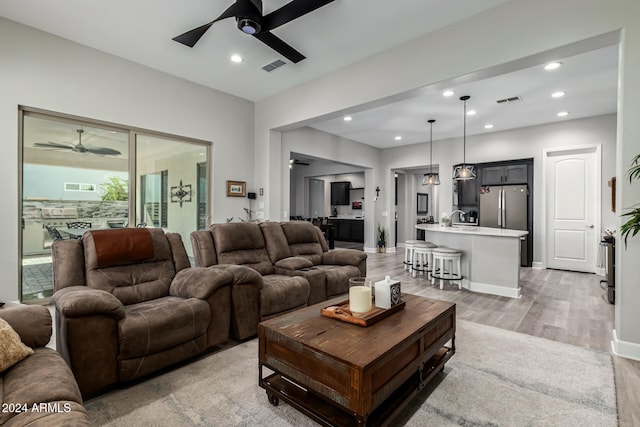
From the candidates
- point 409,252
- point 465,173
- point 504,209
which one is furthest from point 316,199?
point 465,173

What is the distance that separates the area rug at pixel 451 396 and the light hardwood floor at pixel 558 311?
0.36 ft

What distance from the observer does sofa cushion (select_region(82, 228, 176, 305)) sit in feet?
8.06

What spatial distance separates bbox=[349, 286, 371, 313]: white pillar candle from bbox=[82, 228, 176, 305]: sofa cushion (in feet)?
5.79

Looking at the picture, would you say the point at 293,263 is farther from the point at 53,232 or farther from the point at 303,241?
the point at 53,232

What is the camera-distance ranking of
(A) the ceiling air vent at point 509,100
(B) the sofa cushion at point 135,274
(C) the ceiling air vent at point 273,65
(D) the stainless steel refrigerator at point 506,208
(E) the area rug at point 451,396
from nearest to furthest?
(E) the area rug at point 451,396 → (B) the sofa cushion at point 135,274 → (C) the ceiling air vent at point 273,65 → (A) the ceiling air vent at point 509,100 → (D) the stainless steel refrigerator at point 506,208

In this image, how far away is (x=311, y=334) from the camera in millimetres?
1745

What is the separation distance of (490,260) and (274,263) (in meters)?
3.15

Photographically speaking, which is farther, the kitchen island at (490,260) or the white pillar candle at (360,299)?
the kitchen island at (490,260)

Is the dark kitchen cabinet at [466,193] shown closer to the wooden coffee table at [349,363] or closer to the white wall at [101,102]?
the white wall at [101,102]

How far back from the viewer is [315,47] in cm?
385

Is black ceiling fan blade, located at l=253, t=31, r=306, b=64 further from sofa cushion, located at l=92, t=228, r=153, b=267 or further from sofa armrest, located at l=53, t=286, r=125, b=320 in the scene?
sofa armrest, located at l=53, t=286, r=125, b=320

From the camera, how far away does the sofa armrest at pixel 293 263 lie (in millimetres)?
3566

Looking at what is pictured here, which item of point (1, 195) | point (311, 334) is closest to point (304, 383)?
point (311, 334)

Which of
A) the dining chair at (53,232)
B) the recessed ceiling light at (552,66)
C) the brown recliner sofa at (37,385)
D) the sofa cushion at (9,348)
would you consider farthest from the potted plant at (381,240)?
the sofa cushion at (9,348)
